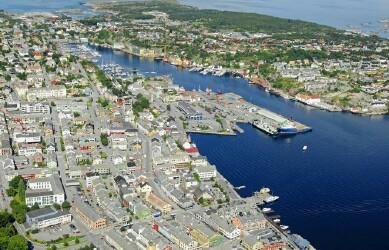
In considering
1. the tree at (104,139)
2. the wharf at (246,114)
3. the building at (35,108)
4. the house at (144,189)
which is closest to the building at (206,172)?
the house at (144,189)

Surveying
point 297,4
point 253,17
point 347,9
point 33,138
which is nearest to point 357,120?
point 33,138

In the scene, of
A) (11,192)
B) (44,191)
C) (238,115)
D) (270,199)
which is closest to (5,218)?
(44,191)

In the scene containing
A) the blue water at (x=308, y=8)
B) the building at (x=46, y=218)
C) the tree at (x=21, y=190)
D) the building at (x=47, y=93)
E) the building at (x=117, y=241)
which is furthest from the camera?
the blue water at (x=308, y=8)

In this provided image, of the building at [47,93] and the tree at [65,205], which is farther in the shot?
the building at [47,93]

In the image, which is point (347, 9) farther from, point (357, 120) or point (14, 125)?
point (14, 125)

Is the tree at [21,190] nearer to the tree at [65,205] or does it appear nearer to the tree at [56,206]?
→ the tree at [56,206]

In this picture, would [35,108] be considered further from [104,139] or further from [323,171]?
[323,171]
